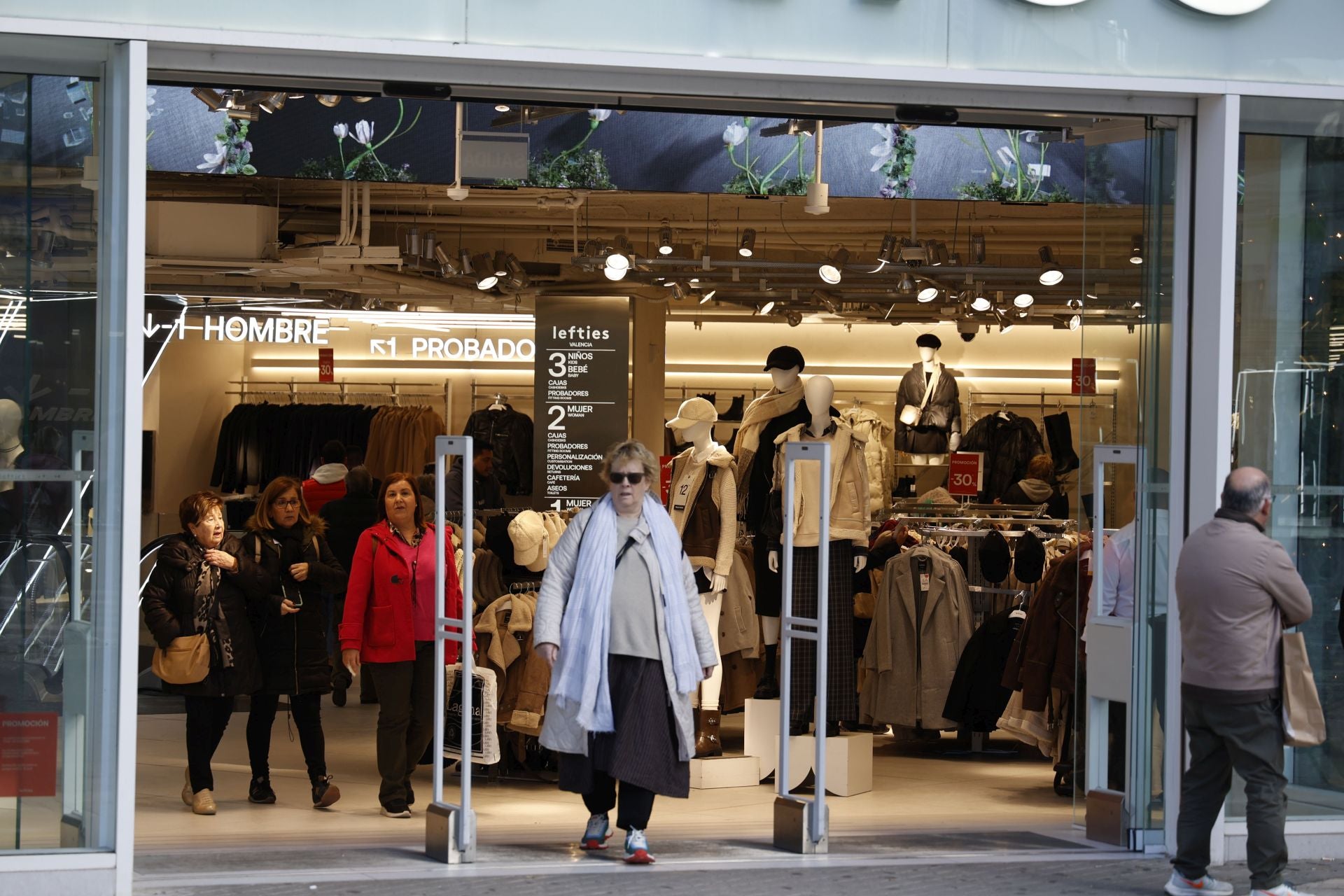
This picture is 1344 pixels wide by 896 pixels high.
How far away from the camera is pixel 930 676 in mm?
8828

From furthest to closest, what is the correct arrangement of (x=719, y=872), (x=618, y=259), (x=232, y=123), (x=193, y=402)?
1. (x=193, y=402)
2. (x=618, y=259)
3. (x=232, y=123)
4. (x=719, y=872)

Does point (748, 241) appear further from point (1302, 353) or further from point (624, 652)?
point (624, 652)

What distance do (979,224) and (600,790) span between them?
849 centimetres

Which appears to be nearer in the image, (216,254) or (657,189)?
(657,189)

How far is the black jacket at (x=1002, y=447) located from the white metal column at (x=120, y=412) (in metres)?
11.5

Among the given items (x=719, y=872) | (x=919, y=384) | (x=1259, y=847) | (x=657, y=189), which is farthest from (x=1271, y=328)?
(x=919, y=384)

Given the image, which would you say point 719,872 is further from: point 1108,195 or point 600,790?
point 1108,195

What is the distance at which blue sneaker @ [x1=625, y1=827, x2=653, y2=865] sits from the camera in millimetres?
5781

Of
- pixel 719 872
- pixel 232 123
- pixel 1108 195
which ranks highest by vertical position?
pixel 232 123

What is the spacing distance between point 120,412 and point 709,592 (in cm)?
354

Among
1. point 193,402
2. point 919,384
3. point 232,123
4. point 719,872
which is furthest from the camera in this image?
point 193,402

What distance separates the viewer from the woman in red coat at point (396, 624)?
7082 millimetres

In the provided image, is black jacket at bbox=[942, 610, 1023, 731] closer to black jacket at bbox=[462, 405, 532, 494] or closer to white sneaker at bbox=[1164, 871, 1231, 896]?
white sneaker at bbox=[1164, 871, 1231, 896]

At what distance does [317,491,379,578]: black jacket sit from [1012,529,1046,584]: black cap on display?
3.63 meters
